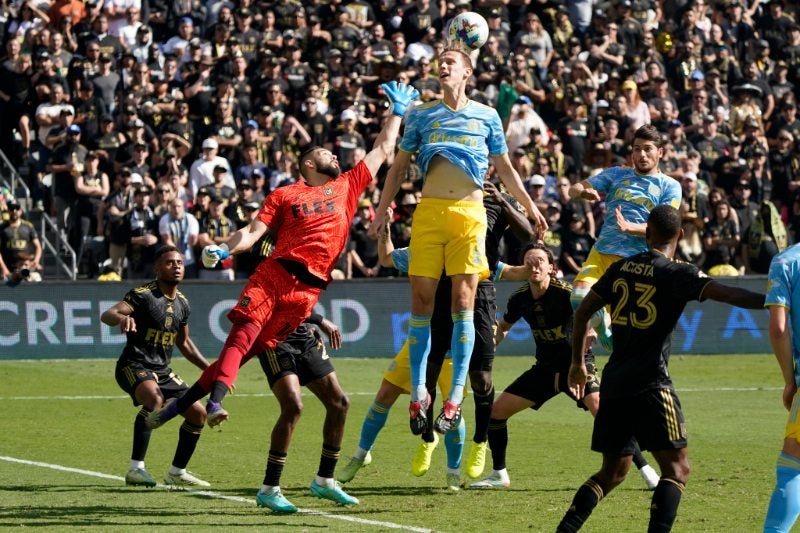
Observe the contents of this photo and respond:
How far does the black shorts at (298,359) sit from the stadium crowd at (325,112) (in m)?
11.5

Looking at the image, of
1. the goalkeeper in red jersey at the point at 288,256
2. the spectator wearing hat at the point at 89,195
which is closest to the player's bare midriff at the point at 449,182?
the goalkeeper in red jersey at the point at 288,256

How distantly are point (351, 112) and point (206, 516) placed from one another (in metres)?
15.0

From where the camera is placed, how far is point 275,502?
1029 cm

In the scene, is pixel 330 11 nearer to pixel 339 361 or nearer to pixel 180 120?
pixel 180 120

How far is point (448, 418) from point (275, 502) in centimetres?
143

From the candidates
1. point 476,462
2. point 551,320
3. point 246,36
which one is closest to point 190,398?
point 476,462

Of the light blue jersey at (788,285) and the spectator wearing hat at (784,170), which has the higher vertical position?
the light blue jersey at (788,285)

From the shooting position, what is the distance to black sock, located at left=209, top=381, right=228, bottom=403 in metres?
9.98

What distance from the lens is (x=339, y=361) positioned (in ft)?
71.8

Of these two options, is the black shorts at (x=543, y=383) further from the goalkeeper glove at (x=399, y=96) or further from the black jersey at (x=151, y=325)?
the black jersey at (x=151, y=325)

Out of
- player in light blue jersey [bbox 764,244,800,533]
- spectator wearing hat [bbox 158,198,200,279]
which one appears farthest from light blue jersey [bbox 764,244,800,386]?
spectator wearing hat [bbox 158,198,200,279]

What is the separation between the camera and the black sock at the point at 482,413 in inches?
459

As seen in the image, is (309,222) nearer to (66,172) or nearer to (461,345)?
(461,345)

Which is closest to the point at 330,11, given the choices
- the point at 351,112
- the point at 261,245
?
the point at 351,112
